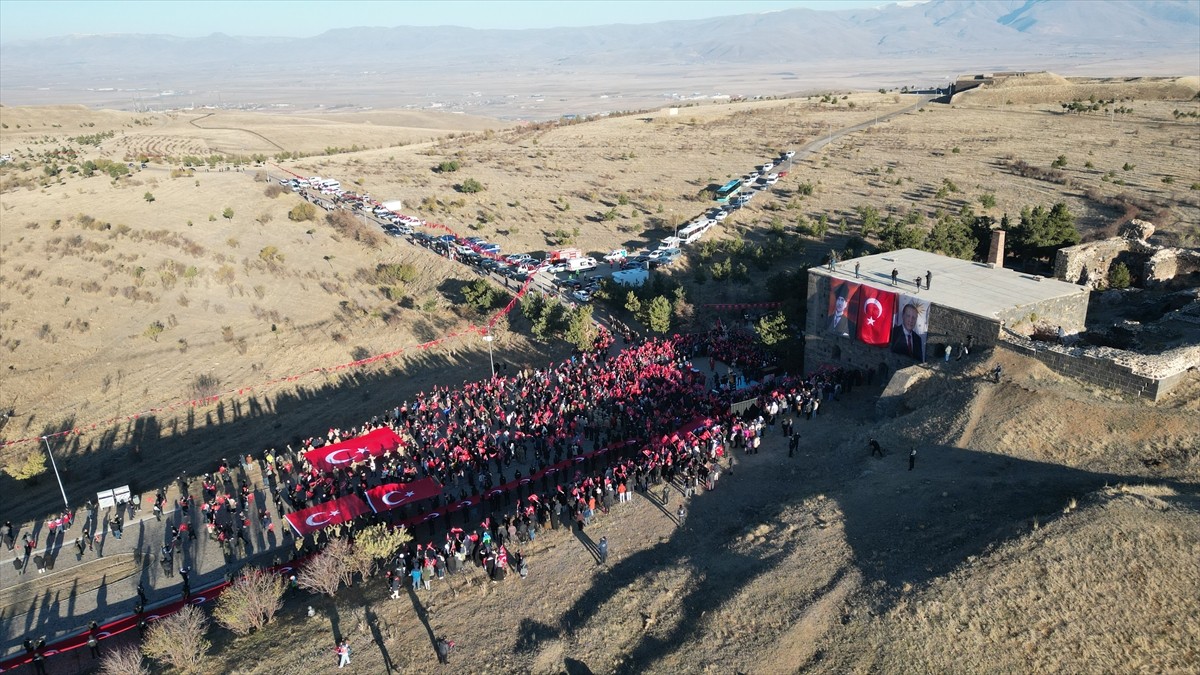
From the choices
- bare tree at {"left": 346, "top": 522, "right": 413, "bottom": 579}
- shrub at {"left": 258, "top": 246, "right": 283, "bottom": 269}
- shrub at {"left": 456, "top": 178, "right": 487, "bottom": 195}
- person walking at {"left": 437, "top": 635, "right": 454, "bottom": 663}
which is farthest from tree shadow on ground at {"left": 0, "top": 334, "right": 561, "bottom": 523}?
shrub at {"left": 456, "top": 178, "right": 487, "bottom": 195}

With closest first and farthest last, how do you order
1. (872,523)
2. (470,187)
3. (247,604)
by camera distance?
1. (247,604)
2. (872,523)
3. (470,187)

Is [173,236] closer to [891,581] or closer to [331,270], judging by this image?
[331,270]

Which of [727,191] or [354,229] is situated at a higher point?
[727,191]

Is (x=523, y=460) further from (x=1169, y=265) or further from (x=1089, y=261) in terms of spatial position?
(x=1169, y=265)

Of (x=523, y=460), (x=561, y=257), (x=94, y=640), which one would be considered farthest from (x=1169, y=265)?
(x=94, y=640)

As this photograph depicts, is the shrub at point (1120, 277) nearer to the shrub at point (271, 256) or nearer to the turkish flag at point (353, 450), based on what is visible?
the turkish flag at point (353, 450)

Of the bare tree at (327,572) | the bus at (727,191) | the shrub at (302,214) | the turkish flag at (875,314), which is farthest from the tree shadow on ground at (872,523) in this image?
the shrub at (302,214)

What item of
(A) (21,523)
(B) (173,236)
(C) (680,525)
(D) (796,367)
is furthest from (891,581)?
(B) (173,236)
